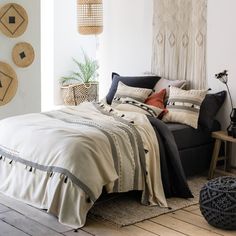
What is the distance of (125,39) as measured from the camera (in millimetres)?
6391

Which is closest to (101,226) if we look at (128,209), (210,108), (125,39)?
(128,209)

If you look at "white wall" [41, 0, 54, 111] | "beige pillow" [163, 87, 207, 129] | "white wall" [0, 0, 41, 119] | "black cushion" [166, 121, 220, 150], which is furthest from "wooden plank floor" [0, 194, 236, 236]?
"white wall" [41, 0, 54, 111]

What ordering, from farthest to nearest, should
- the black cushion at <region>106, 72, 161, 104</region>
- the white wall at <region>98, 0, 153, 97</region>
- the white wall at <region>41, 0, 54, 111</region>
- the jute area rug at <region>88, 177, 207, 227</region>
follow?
the white wall at <region>41, 0, 54, 111</region> < the white wall at <region>98, 0, 153, 97</region> < the black cushion at <region>106, 72, 161, 104</region> < the jute area rug at <region>88, 177, 207, 227</region>

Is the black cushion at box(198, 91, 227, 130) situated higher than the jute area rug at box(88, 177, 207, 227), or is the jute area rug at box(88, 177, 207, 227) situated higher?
the black cushion at box(198, 91, 227, 130)

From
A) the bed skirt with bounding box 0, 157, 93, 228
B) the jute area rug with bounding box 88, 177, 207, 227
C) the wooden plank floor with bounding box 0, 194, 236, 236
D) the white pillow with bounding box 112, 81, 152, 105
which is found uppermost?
the white pillow with bounding box 112, 81, 152, 105

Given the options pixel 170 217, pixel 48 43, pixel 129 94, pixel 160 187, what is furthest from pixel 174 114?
pixel 48 43

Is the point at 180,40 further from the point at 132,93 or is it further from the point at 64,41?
the point at 64,41

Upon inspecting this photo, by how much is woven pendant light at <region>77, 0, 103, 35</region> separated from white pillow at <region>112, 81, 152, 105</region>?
4.90 ft

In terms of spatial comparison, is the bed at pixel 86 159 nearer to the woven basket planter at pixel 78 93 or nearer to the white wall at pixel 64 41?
the woven basket planter at pixel 78 93

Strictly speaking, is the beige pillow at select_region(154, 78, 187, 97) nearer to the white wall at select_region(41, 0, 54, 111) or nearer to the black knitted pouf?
the black knitted pouf

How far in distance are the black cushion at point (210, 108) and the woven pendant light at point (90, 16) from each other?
2223mm

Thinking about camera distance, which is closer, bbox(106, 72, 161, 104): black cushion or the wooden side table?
the wooden side table

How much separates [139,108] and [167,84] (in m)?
0.70

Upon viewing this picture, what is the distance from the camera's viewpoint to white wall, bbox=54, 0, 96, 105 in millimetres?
8953
